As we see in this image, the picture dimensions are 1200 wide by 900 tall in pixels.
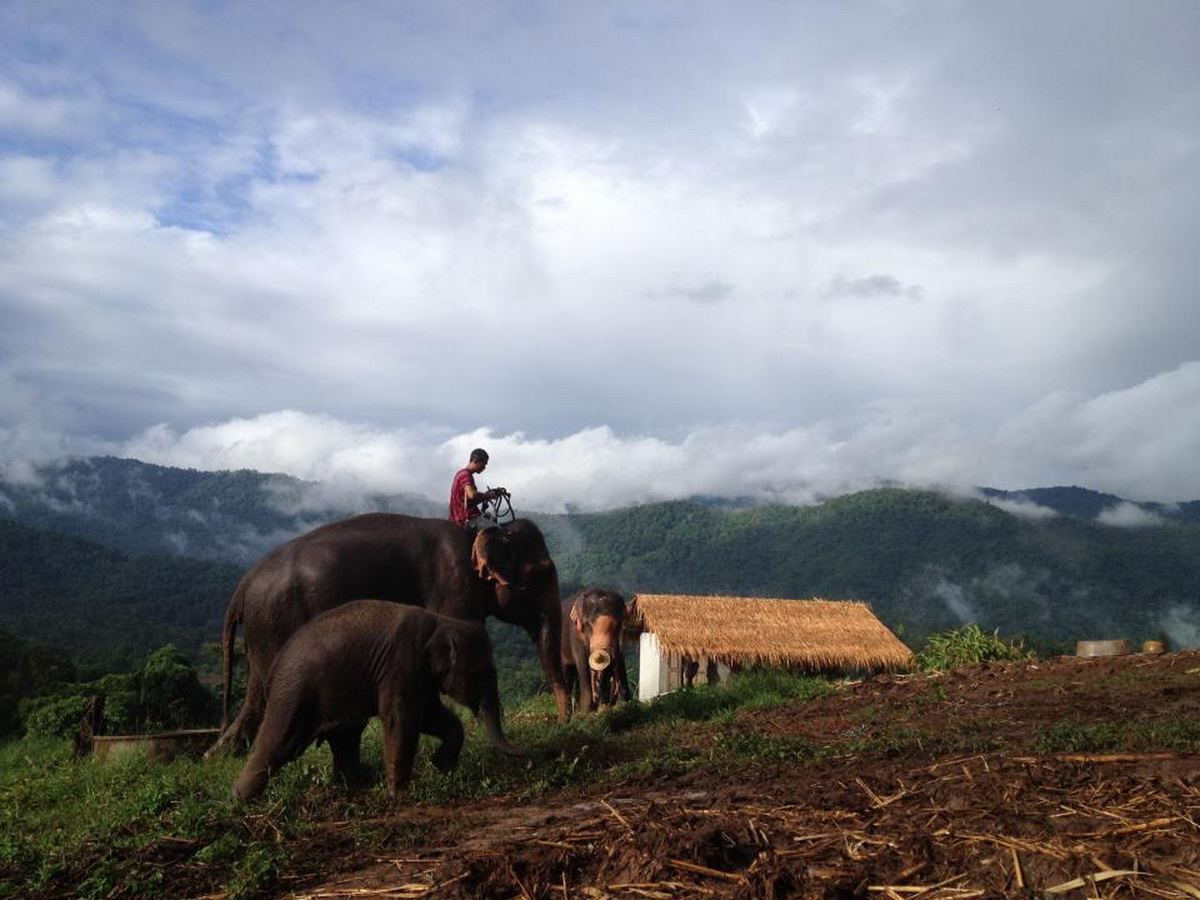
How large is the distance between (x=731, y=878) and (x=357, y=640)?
15.6 ft

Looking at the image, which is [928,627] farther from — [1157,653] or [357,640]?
[357,640]

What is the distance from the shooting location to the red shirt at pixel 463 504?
1387 cm

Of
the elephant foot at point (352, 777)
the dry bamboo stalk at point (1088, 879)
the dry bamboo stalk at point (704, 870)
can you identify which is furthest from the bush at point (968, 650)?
the dry bamboo stalk at point (704, 870)

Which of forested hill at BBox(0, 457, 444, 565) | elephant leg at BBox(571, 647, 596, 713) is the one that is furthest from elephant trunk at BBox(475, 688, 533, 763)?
forested hill at BBox(0, 457, 444, 565)

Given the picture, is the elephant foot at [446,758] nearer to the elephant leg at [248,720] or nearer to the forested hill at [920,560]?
the elephant leg at [248,720]

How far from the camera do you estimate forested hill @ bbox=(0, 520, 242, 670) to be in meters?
52.9

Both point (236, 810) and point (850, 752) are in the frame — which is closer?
point (236, 810)

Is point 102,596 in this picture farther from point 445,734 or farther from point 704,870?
point 704,870

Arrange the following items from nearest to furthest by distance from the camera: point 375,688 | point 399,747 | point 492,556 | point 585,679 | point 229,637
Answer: point 399,747, point 375,688, point 229,637, point 492,556, point 585,679

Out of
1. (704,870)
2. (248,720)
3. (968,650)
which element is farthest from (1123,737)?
(968,650)

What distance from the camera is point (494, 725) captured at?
952 cm

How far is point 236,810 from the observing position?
8.02 meters

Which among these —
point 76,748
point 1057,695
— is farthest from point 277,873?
point 1057,695

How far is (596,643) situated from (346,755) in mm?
8132
